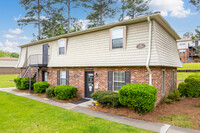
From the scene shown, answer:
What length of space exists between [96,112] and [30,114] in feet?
10.7

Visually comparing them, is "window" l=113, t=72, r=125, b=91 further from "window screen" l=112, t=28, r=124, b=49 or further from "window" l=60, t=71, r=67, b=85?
"window" l=60, t=71, r=67, b=85

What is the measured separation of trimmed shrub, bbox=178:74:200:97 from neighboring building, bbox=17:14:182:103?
4.92ft

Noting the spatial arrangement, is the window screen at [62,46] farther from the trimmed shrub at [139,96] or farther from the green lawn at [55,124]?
the trimmed shrub at [139,96]

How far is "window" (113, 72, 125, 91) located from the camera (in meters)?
7.96

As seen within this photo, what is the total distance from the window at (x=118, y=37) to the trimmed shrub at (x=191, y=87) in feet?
20.2

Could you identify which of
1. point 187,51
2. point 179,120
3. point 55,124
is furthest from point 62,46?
point 187,51

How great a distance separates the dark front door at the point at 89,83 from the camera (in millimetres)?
9508

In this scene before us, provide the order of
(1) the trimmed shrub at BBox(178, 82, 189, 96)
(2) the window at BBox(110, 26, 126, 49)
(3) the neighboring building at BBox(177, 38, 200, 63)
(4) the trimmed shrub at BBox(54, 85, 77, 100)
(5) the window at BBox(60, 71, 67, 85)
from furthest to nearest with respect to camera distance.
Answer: (3) the neighboring building at BBox(177, 38, 200, 63) → (5) the window at BBox(60, 71, 67, 85) → (1) the trimmed shrub at BBox(178, 82, 189, 96) → (4) the trimmed shrub at BBox(54, 85, 77, 100) → (2) the window at BBox(110, 26, 126, 49)

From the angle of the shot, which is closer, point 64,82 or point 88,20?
point 64,82

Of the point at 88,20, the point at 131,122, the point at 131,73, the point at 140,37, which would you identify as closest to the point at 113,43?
the point at 140,37

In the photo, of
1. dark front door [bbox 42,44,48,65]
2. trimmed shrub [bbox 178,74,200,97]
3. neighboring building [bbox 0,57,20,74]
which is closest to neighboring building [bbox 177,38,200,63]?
trimmed shrub [bbox 178,74,200,97]

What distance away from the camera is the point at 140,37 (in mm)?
7223

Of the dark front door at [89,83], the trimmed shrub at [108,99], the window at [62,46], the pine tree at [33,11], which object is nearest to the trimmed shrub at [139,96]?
the trimmed shrub at [108,99]

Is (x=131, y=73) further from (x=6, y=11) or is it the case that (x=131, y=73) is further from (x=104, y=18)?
(x=6, y=11)
